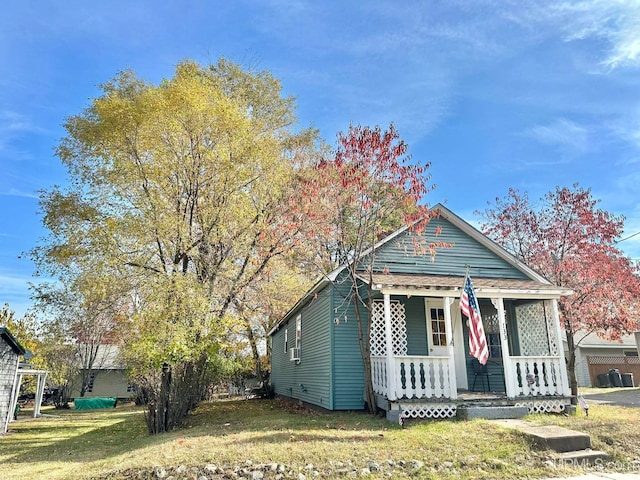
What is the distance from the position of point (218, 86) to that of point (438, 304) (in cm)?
1216

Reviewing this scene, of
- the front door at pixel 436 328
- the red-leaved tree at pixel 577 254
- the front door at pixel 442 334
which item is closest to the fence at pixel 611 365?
the red-leaved tree at pixel 577 254

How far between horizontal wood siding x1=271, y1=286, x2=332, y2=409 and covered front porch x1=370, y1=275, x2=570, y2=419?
57.0 inches

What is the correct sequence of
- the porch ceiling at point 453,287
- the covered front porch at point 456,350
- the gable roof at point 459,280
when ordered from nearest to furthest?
the covered front porch at point 456,350 < the porch ceiling at point 453,287 < the gable roof at point 459,280

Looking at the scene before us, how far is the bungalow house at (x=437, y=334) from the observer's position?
9617mm

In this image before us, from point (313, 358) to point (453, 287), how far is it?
529 centimetres

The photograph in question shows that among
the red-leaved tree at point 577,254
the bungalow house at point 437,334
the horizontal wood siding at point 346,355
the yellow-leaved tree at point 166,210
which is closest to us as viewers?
the bungalow house at point 437,334

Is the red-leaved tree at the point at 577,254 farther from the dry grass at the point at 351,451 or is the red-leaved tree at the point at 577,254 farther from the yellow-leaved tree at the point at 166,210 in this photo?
the yellow-leaved tree at the point at 166,210

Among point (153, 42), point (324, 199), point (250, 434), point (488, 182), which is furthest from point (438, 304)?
point (153, 42)

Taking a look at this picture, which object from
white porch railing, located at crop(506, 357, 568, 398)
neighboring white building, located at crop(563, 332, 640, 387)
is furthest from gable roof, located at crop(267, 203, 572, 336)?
neighboring white building, located at crop(563, 332, 640, 387)

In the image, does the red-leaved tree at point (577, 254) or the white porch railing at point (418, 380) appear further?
the red-leaved tree at point (577, 254)

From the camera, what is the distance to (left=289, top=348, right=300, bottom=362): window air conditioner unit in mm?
15734

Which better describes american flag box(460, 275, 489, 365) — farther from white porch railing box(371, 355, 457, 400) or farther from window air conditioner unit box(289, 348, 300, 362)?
window air conditioner unit box(289, 348, 300, 362)

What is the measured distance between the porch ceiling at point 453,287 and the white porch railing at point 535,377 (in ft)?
5.26

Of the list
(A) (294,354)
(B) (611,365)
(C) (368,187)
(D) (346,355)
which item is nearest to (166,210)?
(C) (368,187)
